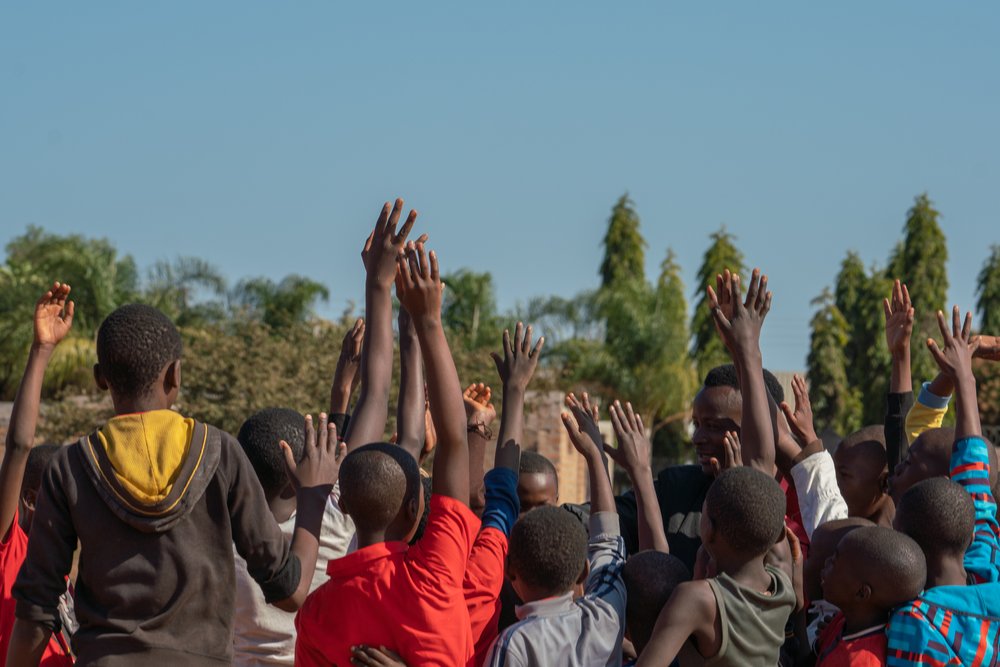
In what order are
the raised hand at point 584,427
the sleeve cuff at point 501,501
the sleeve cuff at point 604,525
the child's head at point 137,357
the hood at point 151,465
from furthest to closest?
the raised hand at point 584,427, the sleeve cuff at point 604,525, the sleeve cuff at point 501,501, the child's head at point 137,357, the hood at point 151,465

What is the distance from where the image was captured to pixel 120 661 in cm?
317

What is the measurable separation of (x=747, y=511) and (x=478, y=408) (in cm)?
154

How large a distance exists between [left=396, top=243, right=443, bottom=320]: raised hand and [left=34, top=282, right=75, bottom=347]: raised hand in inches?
52.6

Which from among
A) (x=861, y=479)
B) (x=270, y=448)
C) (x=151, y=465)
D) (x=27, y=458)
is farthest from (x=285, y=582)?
(x=861, y=479)

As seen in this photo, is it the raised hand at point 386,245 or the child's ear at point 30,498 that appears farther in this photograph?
the child's ear at point 30,498

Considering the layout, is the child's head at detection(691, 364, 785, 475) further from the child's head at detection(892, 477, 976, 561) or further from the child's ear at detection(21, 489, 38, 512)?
the child's ear at detection(21, 489, 38, 512)

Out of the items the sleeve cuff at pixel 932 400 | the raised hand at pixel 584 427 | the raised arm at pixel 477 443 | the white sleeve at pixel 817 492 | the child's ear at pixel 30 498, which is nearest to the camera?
the raised hand at pixel 584 427

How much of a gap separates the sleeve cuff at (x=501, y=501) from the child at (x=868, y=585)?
3.02 ft

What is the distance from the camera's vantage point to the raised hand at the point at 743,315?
4.23 metres

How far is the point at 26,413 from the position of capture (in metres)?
4.02

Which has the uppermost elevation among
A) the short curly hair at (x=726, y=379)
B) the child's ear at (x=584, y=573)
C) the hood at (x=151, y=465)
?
the short curly hair at (x=726, y=379)

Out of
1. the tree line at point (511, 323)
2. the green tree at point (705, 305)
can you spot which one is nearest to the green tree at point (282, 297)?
the tree line at point (511, 323)

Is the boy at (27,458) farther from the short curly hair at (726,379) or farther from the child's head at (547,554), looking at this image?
the short curly hair at (726,379)

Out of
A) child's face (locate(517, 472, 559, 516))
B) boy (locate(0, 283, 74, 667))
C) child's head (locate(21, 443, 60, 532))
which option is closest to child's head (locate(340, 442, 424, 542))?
boy (locate(0, 283, 74, 667))
